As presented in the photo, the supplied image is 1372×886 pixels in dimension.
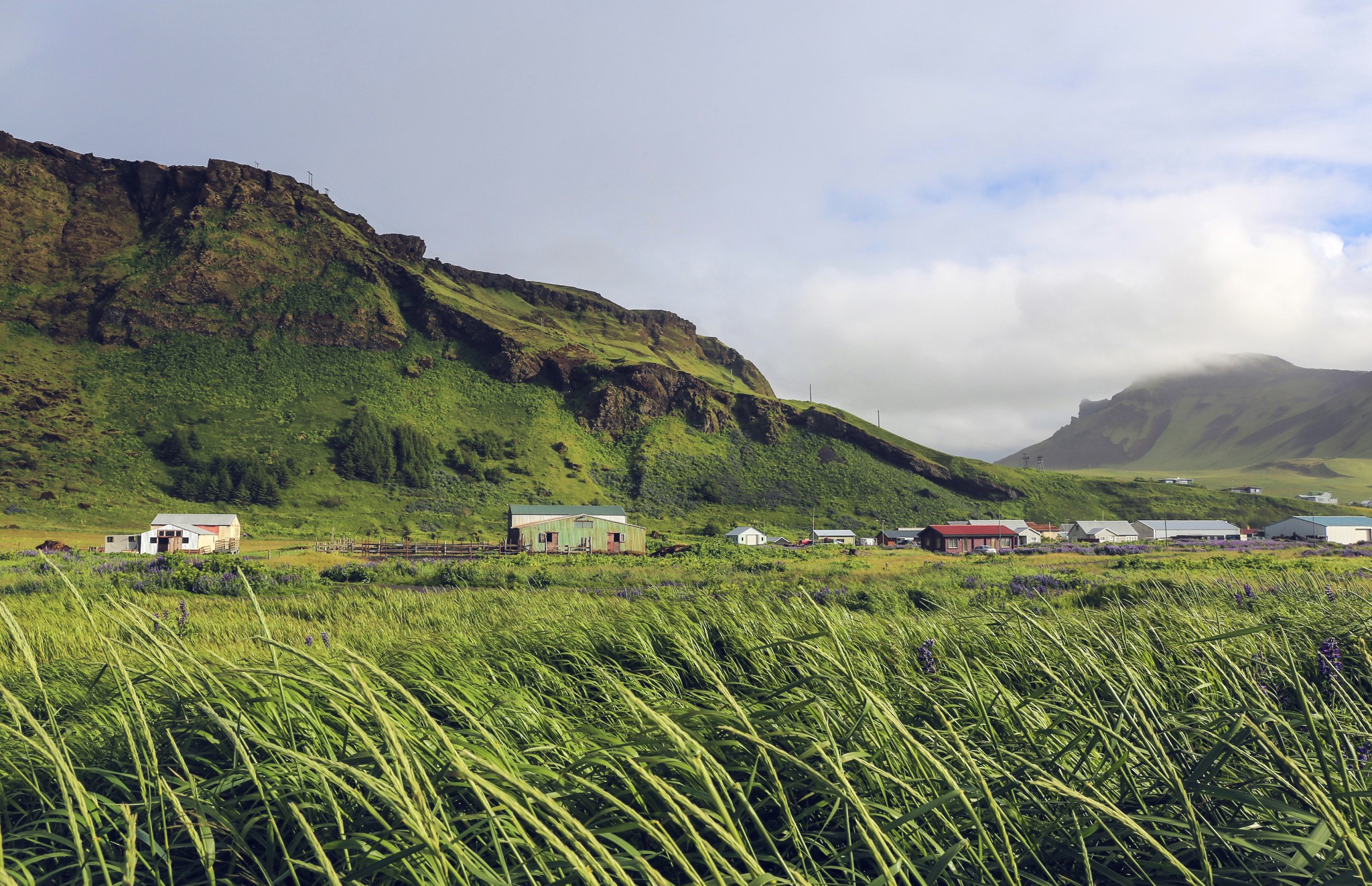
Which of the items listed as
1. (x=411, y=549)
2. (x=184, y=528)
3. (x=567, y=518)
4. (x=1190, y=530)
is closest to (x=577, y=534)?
(x=567, y=518)

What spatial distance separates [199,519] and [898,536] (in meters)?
72.3

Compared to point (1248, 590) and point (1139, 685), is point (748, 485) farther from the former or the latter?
point (1139, 685)

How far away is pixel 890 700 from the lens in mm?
3201

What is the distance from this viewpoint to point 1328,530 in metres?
73.7

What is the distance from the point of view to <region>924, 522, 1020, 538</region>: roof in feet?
223

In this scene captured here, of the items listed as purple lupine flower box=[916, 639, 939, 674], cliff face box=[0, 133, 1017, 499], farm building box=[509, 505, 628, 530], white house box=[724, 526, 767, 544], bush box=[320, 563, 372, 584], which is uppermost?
cliff face box=[0, 133, 1017, 499]

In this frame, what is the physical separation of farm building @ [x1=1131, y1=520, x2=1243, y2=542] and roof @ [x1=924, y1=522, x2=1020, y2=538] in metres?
26.9

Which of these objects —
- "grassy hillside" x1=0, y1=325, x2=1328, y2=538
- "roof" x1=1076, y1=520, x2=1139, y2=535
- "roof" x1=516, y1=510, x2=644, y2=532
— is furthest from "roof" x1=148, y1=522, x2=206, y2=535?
"roof" x1=1076, y1=520, x2=1139, y2=535

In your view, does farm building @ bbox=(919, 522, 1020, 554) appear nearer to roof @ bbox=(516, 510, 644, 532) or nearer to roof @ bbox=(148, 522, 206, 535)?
roof @ bbox=(516, 510, 644, 532)

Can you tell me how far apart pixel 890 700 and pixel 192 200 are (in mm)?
164502

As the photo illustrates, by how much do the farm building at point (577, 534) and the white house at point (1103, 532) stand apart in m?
60.9

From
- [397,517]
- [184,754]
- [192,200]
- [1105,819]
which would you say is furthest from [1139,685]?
[192,200]

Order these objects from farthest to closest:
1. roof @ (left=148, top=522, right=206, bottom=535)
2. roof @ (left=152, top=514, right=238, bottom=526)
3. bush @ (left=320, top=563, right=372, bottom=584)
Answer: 1. roof @ (left=152, top=514, right=238, bottom=526)
2. roof @ (left=148, top=522, right=206, bottom=535)
3. bush @ (left=320, top=563, right=372, bottom=584)

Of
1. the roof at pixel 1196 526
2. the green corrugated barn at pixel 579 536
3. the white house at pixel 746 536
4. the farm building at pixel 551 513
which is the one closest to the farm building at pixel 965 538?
the white house at pixel 746 536
